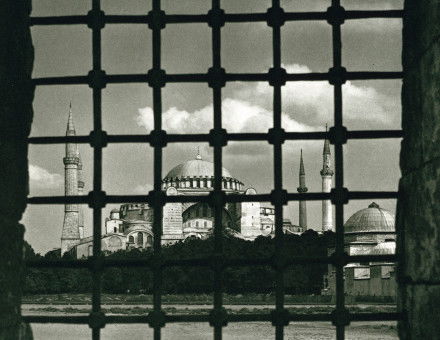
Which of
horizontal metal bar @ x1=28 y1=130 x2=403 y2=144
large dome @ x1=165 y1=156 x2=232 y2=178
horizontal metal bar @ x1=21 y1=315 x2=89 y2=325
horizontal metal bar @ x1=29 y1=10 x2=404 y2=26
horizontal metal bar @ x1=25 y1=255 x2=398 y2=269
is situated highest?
large dome @ x1=165 y1=156 x2=232 y2=178

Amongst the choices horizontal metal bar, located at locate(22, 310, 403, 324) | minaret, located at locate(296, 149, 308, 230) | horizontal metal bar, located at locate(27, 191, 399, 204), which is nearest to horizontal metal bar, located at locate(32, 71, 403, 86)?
horizontal metal bar, located at locate(27, 191, 399, 204)

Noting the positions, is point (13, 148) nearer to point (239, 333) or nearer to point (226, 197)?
point (226, 197)

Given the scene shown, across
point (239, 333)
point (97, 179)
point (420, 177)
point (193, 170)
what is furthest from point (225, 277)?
point (193, 170)

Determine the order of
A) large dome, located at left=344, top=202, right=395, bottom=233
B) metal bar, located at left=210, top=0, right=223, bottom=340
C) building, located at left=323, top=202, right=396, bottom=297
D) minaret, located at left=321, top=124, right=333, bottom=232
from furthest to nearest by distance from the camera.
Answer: minaret, located at left=321, top=124, right=333, bottom=232 → large dome, located at left=344, top=202, right=395, bottom=233 → building, located at left=323, top=202, right=396, bottom=297 → metal bar, located at left=210, top=0, right=223, bottom=340

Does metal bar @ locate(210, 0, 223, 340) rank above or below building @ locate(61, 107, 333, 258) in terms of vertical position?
below

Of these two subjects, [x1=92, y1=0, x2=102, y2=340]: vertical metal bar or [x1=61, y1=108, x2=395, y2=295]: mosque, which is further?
[x1=61, y1=108, x2=395, y2=295]: mosque

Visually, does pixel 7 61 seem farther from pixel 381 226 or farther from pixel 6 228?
pixel 381 226

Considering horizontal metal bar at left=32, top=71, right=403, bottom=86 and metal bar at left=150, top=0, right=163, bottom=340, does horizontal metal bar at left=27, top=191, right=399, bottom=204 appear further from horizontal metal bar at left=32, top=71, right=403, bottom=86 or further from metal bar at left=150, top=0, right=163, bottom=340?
horizontal metal bar at left=32, top=71, right=403, bottom=86

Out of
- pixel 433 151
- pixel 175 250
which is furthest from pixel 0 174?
pixel 175 250

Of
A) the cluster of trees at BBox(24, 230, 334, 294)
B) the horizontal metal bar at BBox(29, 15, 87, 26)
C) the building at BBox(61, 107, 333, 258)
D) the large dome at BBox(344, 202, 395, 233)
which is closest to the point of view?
the horizontal metal bar at BBox(29, 15, 87, 26)
